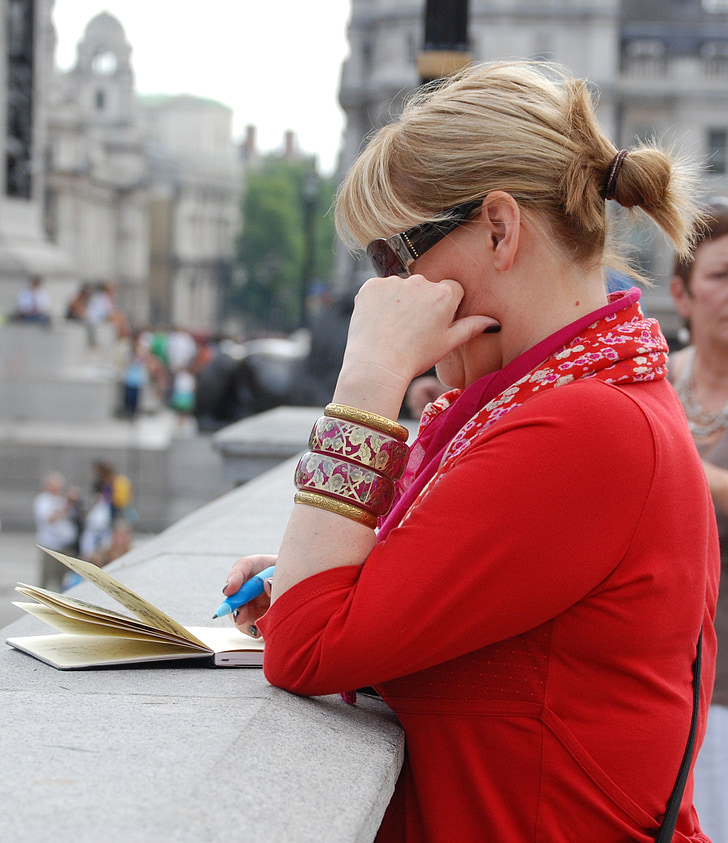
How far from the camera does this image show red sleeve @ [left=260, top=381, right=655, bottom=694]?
61.9 inches

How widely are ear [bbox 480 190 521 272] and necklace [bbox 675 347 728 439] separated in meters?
1.37

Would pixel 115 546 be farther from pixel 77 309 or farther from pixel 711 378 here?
pixel 77 309

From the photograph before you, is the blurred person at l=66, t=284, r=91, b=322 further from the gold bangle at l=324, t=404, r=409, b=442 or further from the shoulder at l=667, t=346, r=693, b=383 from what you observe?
the gold bangle at l=324, t=404, r=409, b=442

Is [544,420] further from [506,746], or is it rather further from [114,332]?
[114,332]

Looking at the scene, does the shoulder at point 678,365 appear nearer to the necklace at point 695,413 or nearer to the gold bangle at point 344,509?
the necklace at point 695,413

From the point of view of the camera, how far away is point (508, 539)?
1567mm

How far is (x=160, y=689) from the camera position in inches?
72.5

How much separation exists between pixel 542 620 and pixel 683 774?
0.33 meters

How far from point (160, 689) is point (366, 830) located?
503 mm

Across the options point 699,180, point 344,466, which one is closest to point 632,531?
point 344,466

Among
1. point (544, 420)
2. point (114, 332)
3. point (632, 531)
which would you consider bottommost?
point (114, 332)

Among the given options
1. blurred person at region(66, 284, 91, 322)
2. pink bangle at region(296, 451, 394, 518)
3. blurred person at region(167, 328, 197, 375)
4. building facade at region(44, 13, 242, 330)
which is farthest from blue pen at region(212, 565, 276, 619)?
building facade at region(44, 13, 242, 330)

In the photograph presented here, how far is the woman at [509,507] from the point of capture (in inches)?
62.4

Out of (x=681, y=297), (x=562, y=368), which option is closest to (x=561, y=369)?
(x=562, y=368)
